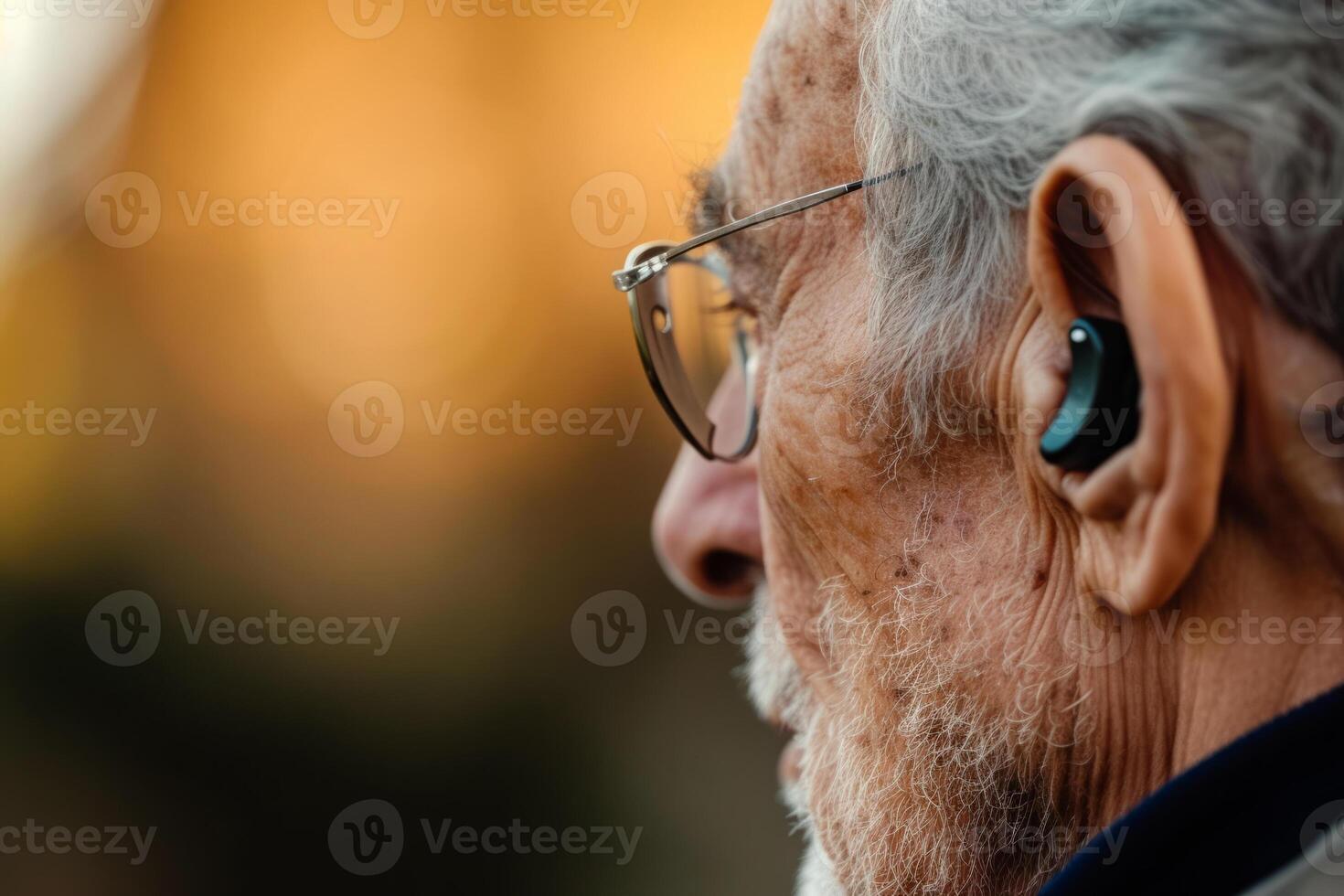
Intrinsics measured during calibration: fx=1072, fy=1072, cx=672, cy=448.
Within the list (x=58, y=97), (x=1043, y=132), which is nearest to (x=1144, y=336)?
(x=1043, y=132)

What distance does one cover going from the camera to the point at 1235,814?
2.43ft

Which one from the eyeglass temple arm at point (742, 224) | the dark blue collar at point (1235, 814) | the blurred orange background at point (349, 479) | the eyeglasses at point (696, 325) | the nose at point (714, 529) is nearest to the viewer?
the dark blue collar at point (1235, 814)

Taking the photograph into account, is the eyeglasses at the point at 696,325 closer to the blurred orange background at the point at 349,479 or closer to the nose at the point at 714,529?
the nose at the point at 714,529

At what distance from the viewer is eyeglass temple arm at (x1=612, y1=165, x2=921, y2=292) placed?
1135 millimetres

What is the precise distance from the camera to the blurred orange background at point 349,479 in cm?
495

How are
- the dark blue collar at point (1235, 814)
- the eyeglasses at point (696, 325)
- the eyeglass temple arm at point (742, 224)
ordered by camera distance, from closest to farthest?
the dark blue collar at point (1235, 814) < the eyeglass temple arm at point (742, 224) < the eyeglasses at point (696, 325)

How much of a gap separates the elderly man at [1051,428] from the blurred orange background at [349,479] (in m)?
3.80

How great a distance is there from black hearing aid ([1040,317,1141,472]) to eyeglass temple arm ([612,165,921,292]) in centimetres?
29

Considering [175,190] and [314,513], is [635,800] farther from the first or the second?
[175,190]

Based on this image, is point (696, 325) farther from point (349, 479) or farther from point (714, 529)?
point (349, 479)

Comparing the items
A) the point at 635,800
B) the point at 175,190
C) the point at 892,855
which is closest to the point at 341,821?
the point at 635,800

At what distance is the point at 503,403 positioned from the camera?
17.5 feet

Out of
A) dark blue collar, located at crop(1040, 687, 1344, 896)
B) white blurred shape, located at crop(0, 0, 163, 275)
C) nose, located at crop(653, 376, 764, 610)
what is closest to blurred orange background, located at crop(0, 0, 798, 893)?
white blurred shape, located at crop(0, 0, 163, 275)

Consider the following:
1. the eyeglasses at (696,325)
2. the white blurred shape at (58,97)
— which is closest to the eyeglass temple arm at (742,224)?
the eyeglasses at (696,325)
